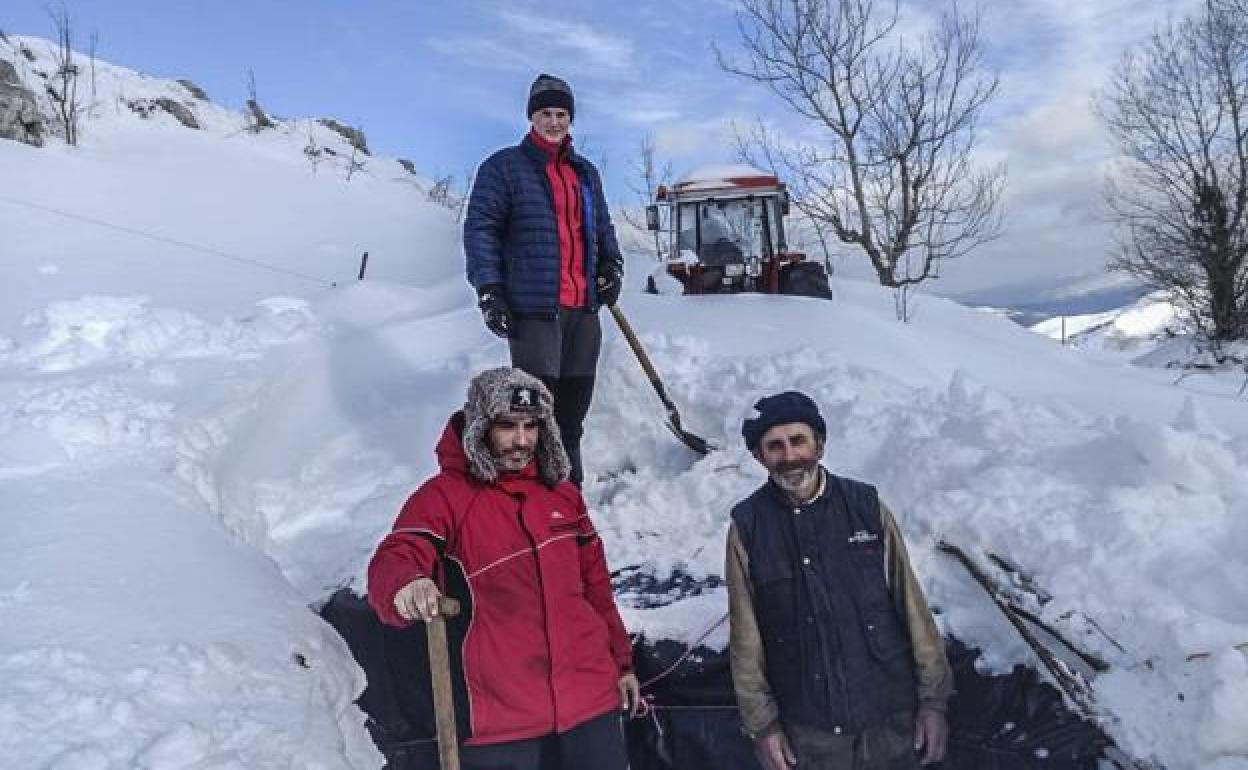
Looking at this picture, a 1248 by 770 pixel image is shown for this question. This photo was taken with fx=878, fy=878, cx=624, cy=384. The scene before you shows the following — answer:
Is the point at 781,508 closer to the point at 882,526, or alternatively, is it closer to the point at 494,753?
the point at 882,526

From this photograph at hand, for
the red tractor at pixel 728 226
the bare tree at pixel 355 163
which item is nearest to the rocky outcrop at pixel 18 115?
the bare tree at pixel 355 163

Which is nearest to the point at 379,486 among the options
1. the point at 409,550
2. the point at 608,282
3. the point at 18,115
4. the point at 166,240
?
the point at 608,282

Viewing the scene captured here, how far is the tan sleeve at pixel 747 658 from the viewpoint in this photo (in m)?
2.34

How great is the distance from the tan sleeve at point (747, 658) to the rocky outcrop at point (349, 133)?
74.6ft

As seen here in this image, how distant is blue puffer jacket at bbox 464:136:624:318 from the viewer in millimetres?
3486

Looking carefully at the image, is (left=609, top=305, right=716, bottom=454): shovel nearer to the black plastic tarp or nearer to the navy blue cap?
the black plastic tarp

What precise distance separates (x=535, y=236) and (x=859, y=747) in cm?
219

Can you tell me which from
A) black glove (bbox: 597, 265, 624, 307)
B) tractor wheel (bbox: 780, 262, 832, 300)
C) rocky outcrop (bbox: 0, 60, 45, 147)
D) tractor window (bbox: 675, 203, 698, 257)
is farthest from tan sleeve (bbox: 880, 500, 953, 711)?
rocky outcrop (bbox: 0, 60, 45, 147)

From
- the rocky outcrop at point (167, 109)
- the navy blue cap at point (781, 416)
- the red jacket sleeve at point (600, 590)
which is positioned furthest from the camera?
the rocky outcrop at point (167, 109)

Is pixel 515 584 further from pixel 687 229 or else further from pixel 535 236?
pixel 687 229

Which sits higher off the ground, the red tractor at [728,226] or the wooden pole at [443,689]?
the red tractor at [728,226]

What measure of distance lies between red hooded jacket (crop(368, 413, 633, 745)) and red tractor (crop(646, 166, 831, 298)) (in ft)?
25.6

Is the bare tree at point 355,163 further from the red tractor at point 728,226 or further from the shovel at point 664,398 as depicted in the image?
the shovel at point 664,398

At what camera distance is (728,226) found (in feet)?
35.3
